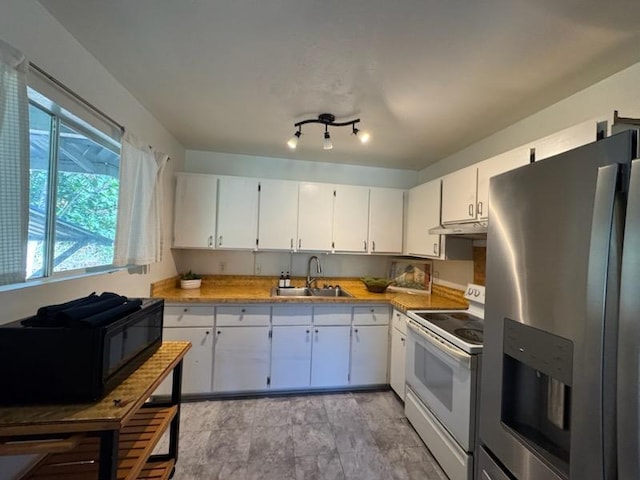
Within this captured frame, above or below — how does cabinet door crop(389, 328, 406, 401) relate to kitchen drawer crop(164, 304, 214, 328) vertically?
below

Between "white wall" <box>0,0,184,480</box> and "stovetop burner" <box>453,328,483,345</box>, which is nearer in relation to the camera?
"white wall" <box>0,0,184,480</box>

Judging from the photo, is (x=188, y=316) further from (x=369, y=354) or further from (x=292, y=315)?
(x=369, y=354)

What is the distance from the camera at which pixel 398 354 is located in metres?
2.51

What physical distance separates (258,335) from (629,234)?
2417 millimetres

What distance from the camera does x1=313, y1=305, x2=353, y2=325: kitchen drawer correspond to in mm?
2582

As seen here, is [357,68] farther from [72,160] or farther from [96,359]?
[96,359]

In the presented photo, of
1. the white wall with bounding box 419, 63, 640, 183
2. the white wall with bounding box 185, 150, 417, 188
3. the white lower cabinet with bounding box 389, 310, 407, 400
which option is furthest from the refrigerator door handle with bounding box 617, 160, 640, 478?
the white wall with bounding box 185, 150, 417, 188

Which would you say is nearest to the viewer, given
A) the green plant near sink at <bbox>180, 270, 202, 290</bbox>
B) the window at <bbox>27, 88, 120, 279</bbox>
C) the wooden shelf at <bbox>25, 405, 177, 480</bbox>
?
the wooden shelf at <bbox>25, 405, 177, 480</bbox>

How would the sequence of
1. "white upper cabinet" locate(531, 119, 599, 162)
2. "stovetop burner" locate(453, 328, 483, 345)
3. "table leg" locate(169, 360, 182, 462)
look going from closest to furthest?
1. "white upper cabinet" locate(531, 119, 599, 162)
2. "table leg" locate(169, 360, 182, 462)
3. "stovetop burner" locate(453, 328, 483, 345)

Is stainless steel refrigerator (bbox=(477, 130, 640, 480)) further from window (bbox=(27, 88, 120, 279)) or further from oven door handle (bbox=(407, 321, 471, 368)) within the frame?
window (bbox=(27, 88, 120, 279))

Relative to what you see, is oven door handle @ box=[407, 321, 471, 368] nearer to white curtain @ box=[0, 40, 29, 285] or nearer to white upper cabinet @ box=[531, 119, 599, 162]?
white upper cabinet @ box=[531, 119, 599, 162]

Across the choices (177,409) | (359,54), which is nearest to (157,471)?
(177,409)

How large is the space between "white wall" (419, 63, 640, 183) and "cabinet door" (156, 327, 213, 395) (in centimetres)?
290

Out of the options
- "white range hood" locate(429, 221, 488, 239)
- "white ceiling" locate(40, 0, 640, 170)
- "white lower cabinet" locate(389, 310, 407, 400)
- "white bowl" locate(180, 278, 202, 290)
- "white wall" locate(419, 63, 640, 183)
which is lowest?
"white lower cabinet" locate(389, 310, 407, 400)
